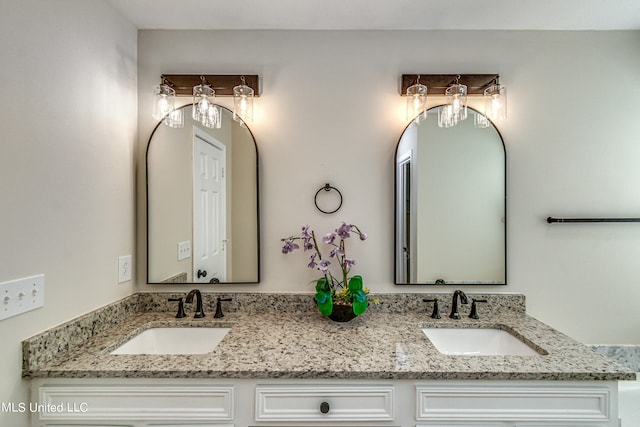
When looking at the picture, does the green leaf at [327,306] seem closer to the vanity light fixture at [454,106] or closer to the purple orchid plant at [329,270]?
the purple orchid plant at [329,270]

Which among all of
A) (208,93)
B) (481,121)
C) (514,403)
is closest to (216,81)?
(208,93)

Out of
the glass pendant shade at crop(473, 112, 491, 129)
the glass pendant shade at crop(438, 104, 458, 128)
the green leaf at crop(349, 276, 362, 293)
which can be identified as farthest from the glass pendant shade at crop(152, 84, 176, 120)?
the glass pendant shade at crop(473, 112, 491, 129)

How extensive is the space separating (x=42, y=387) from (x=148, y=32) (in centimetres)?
169

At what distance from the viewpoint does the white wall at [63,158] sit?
3.50 ft

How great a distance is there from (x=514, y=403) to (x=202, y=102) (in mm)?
1854

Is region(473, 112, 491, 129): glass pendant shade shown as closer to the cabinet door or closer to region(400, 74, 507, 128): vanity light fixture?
region(400, 74, 507, 128): vanity light fixture

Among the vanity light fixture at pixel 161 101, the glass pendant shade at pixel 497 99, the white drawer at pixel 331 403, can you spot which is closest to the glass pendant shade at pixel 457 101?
the glass pendant shade at pixel 497 99

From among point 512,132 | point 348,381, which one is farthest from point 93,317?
point 512,132

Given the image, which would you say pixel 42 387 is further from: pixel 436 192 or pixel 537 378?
pixel 436 192

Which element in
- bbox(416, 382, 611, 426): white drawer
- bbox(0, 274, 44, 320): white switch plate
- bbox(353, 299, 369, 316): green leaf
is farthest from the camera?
bbox(353, 299, 369, 316): green leaf

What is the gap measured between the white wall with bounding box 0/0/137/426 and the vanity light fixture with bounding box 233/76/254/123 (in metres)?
0.55

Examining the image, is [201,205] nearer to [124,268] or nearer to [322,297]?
[124,268]

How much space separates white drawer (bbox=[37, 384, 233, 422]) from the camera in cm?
115

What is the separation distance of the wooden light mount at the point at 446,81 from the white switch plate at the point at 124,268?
1.68 m
